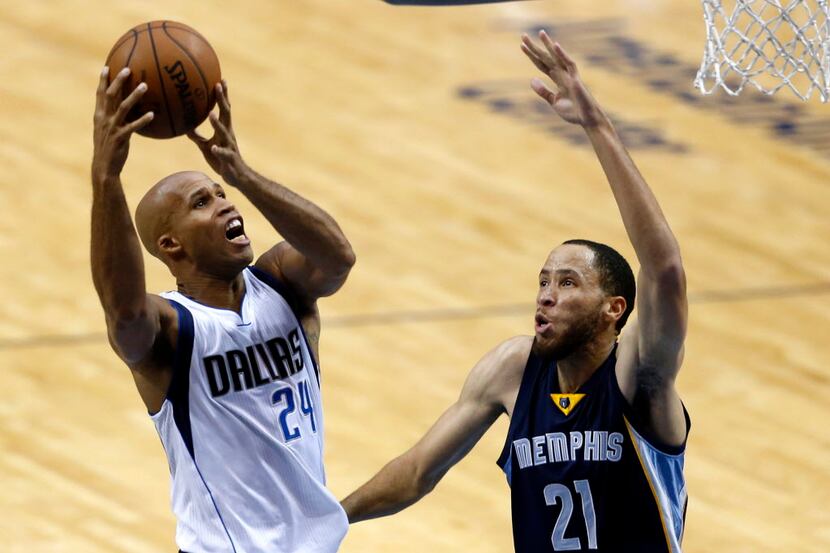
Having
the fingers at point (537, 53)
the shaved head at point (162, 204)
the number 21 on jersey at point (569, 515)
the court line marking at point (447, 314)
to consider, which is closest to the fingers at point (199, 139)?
the shaved head at point (162, 204)

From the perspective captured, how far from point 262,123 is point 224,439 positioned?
627cm

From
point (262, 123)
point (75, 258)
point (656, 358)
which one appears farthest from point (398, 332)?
point (656, 358)

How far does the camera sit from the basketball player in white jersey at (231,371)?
4.82 m

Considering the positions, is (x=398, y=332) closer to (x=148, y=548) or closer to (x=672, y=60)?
(x=148, y=548)

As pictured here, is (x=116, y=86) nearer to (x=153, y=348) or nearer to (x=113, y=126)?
(x=113, y=126)

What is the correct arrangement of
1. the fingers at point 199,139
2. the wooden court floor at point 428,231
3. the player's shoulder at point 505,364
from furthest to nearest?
the wooden court floor at point 428,231, the player's shoulder at point 505,364, the fingers at point 199,139

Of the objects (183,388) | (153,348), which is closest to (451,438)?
(183,388)

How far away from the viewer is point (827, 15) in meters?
5.71

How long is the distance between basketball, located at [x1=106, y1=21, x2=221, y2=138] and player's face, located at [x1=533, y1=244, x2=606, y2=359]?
1.17 meters

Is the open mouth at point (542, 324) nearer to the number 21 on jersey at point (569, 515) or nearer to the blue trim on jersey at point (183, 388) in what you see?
the number 21 on jersey at point (569, 515)

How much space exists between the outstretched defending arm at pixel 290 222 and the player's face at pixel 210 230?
13cm

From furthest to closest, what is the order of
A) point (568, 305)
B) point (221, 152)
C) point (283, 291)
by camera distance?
point (283, 291)
point (568, 305)
point (221, 152)

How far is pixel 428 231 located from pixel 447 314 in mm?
981

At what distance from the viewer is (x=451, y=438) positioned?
5137 millimetres
